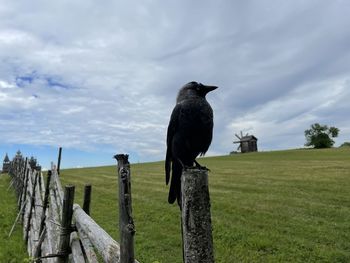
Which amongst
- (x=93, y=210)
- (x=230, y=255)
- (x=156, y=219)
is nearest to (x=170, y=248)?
(x=230, y=255)

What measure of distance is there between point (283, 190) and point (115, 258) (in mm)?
10880

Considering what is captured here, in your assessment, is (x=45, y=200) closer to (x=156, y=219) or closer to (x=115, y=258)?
(x=156, y=219)

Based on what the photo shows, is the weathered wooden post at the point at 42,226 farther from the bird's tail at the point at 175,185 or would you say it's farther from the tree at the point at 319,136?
the tree at the point at 319,136

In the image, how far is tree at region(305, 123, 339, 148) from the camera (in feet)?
210

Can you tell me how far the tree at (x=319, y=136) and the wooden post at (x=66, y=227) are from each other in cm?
6460

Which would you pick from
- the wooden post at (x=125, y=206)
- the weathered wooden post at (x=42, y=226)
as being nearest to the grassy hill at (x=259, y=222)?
the weathered wooden post at (x=42, y=226)

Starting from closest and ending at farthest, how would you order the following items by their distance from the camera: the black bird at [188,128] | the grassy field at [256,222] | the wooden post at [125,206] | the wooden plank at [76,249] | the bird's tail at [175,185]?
1. the wooden post at [125,206]
2. the bird's tail at [175,185]
3. the black bird at [188,128]
4. the wooden plank at [76,249]
5. the grassy field at [256,222]

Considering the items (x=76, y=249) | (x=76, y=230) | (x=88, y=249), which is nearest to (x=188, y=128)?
(x=88, y=249)

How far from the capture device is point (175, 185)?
10.3 ft

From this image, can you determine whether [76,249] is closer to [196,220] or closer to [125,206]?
[125,206]

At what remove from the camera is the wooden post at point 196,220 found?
1.73 meters

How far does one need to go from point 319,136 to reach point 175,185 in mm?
66905

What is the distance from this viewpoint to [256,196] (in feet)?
38.9

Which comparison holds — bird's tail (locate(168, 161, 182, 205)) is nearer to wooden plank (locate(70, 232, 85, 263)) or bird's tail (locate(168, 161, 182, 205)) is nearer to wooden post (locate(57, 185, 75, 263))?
wooden plank (locate(70, 232, 85, 263))
